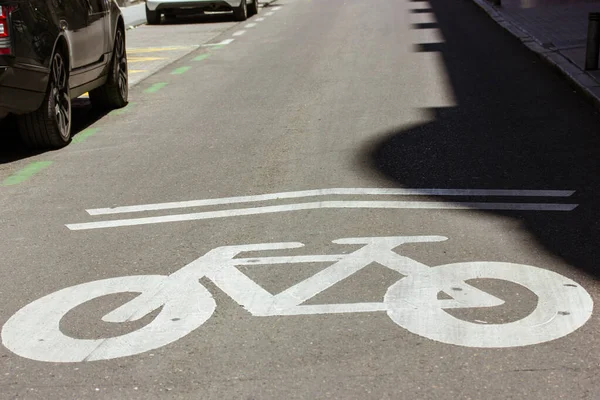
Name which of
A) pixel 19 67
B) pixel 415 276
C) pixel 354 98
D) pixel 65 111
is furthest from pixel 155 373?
pixel 354 98

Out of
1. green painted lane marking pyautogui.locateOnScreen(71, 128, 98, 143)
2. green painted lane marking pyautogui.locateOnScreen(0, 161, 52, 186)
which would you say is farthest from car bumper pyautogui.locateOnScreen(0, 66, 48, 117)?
green painted lane marking pyautogui.locateOnScreen(71, 128, 98, 143)

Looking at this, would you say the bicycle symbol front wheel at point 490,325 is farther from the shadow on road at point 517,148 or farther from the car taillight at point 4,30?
the car taillight at point 4,30

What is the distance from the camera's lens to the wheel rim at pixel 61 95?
9367 mm

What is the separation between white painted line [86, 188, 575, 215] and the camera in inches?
285

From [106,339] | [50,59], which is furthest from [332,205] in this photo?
[50,59]

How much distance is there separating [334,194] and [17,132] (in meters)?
4.41

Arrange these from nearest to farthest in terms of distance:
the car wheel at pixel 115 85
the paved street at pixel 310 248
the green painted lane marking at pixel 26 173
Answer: the paved street at pixel 310 248 < the green painted lane marking at pixel 26 173 < the car wheel at pixel 115 85

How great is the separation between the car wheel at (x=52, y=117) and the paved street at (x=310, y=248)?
0.54 ft

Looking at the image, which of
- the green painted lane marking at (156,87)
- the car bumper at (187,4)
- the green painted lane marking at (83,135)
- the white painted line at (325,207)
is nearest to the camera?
the white painted line at (325,207)

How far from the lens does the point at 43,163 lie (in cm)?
900

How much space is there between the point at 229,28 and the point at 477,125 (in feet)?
44.3

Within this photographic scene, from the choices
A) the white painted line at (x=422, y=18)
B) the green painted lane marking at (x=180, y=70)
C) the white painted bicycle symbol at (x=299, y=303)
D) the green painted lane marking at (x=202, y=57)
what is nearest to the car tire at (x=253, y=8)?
the white painted line at (x=422, y=18)

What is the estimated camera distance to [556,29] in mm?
18328

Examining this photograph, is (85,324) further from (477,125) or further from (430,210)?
(477,125)
